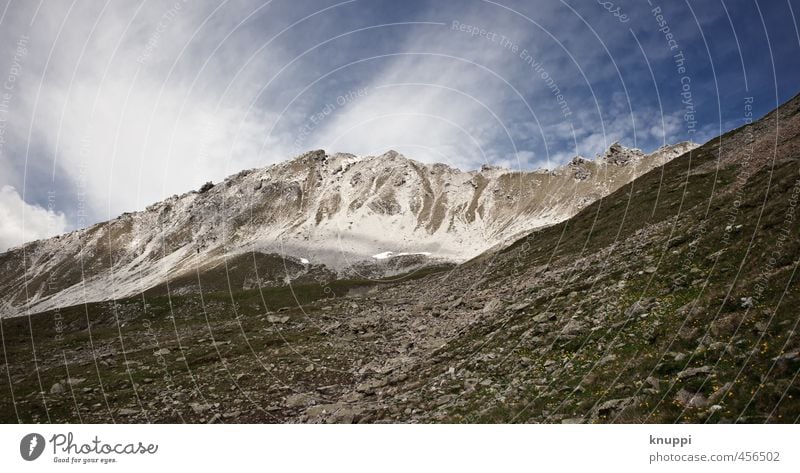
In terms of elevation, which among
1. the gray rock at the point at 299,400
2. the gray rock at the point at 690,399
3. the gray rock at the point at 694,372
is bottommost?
the gray rock at the point at 299,400

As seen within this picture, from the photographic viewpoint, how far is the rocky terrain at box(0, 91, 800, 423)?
12438 mm

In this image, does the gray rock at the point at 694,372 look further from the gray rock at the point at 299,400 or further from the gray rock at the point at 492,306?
the gray rock at the point at 299,400

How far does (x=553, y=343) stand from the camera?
18562 millimetres

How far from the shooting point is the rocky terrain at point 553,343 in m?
12.4

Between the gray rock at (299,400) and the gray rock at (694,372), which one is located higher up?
the gray rock at (694,372)

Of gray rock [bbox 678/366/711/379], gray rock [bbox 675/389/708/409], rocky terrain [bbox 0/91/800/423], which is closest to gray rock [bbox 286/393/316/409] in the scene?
rocky terrain [bbox 0/91/800/423]

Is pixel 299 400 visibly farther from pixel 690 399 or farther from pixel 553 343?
pixel 690 399

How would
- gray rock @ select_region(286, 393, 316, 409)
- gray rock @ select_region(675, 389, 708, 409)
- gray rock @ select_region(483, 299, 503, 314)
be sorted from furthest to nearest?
1. gray rock @ select_region(483, 299, 503, 314)
2. gray rock @ select_region(286, 393, 316, 409)
3. gray rock @ select_region(675, 389, 708, 409)

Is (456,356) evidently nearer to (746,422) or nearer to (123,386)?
(746,422)

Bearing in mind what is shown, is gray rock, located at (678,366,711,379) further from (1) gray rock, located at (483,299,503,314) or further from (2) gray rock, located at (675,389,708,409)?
(1) gray rock, located at (483,299,503,314)

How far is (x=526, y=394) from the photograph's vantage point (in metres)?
14.6

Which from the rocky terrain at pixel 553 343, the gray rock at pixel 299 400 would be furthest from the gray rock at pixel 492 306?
the gray rock at pixel 299 400

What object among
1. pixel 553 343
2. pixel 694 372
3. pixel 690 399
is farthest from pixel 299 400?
pixel 694 372

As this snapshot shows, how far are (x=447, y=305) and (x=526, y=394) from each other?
2217cm
